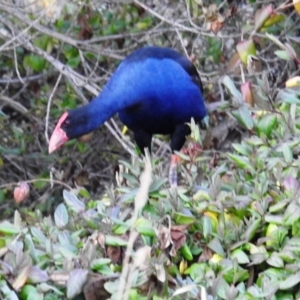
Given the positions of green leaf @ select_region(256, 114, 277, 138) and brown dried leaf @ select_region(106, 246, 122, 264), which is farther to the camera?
green leaf @ select_region(256, 114, 277, 138)

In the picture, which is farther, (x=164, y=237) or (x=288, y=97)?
(x=288, y=97)

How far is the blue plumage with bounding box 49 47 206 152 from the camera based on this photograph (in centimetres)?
393

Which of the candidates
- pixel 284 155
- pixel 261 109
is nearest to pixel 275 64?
pixel 261 109

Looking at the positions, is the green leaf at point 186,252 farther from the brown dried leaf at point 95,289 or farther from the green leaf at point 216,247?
the brown dried leaf at point 95,289

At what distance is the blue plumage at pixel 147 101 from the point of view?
12.9 feet

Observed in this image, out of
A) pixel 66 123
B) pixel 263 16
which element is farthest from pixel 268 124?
pixel 66 123

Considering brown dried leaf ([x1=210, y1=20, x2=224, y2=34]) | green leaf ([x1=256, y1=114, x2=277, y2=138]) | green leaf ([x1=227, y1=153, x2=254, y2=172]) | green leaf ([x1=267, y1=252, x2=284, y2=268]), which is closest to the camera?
green leaf ([x1=267, y1=252, x2=284, y2=268])

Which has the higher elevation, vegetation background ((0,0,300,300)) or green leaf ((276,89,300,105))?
vegetation background ((0,0,300,300))

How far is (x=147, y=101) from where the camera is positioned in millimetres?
4203

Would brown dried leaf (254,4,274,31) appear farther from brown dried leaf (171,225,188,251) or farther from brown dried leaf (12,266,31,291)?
brown dried leaf (12,266,31,291)

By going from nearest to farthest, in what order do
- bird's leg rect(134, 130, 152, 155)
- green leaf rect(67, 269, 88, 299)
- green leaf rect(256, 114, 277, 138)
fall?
green leaf rect(67, 269, 88, 299)
green leaf rect(256, 114, 277, 138)
bird's leg rect(134, 130, 152, 155)

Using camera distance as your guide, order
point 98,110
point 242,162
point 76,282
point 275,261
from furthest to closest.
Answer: point 98,110, point 242,162, point 275,261, point 76,282

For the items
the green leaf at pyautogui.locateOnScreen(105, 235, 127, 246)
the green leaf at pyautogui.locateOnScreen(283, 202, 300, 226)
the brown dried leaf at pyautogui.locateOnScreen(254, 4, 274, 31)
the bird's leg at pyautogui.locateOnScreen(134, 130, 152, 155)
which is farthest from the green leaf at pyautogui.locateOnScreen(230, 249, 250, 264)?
the bird's leg at pyautogui.locateOnScreen(134, 130, 152, 155)

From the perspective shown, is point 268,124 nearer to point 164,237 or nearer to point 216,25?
point 164,237
